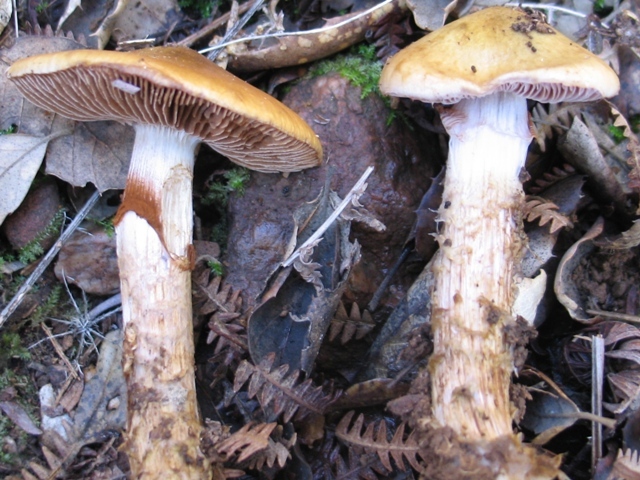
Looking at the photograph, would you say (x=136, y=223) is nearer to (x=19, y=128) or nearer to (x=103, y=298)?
(x=103, y=298)

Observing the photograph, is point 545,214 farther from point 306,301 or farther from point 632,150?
point 306,301

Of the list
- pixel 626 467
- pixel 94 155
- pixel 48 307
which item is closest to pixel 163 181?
pixel 94 155

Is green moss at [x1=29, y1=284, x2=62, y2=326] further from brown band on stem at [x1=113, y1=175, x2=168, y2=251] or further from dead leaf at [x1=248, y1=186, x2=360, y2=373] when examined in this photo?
dead leaf at [x1=248, y1=186, x2=360, y2=373]

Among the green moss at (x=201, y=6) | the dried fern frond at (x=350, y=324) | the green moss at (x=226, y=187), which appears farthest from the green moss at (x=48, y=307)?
the green moss at (x=201, y=6)

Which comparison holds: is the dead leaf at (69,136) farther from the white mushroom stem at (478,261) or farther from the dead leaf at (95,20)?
the white mushroom stem at (478,261)

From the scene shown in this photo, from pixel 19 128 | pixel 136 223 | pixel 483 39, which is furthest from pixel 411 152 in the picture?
pixel 19 128

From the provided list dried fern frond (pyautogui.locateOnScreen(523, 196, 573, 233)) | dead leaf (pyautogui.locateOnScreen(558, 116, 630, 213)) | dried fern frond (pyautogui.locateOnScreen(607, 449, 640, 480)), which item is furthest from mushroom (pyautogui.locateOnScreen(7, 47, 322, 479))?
dried fern frond (pyautogui.locateOnScreen(607, 449, 640, 480))

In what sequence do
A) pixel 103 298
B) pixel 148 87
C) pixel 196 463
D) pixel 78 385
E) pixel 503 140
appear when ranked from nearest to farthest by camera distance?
pixel 148 87 < pixel 196 463 < pixel 503 140 < pixel 78 385 < pixel 103 298
